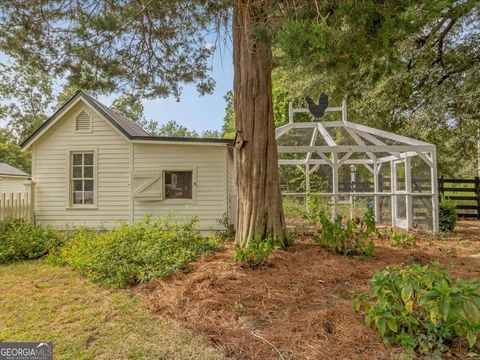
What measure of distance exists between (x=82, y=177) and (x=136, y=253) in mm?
4449

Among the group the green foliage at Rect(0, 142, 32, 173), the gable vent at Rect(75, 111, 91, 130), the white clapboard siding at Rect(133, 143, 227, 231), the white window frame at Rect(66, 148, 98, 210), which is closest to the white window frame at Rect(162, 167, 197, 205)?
the white clapboard siding at Rect(133, 143, 227, 231)

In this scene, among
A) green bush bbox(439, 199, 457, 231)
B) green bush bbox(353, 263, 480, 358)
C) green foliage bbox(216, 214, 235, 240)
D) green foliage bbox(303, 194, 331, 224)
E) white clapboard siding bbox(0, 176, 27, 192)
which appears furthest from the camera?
white clapboard siding bbox(0, 176, 27, 192)

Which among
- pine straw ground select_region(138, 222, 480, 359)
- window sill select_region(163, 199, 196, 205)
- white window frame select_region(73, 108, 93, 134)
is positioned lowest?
pine straw ground select_region(138, 222, 480, 359)

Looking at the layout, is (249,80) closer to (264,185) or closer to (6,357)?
(264,185)

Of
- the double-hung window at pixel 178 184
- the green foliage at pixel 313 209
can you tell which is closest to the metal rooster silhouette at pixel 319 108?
the green foliage at pixel 313 209

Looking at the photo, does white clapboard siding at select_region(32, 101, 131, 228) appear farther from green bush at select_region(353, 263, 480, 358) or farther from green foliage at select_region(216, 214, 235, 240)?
green bush at select_region(353, 263, 480, 358)

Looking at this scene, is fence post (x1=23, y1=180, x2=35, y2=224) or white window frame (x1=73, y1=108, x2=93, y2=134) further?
white window frame (x1=73, y1=108, x2=93, y2=134)

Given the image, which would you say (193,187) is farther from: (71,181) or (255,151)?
(71,181)

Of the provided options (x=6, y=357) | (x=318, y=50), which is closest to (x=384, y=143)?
(x=318, y=50)

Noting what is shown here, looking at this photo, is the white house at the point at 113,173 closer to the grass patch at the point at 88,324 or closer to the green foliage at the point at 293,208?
the green foliage at the point at 293,208

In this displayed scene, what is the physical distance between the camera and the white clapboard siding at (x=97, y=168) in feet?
25.1

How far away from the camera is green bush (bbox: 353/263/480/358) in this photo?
6.38 ft

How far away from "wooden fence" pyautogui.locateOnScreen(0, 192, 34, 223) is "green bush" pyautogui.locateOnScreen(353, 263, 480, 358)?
7.36 meters

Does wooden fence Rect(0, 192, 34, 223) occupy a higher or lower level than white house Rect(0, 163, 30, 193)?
lower
